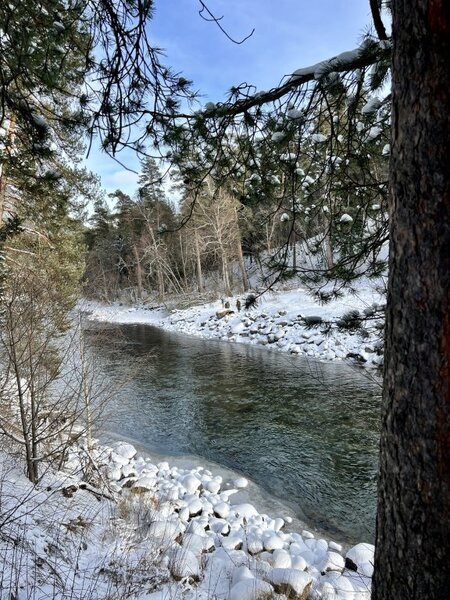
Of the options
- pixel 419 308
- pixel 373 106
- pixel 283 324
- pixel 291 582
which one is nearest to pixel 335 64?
pixel 373 106

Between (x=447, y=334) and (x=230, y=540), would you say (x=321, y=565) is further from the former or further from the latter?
(x=447, y=334)

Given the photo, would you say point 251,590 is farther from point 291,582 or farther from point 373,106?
point 373,106

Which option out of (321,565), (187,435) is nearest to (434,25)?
(321,565)

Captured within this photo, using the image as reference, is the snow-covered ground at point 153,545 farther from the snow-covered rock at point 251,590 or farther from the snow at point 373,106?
the snow at point 373,106

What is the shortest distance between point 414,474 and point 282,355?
38.4ft

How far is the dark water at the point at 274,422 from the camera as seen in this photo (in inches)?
207

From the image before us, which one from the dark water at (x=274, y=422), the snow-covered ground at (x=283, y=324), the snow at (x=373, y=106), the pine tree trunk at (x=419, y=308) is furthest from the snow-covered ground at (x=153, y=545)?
the snow-covered ground at (x=283, y=324)

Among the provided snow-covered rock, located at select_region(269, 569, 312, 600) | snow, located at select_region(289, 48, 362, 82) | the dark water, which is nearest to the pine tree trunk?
snow, located at select_region(289, 48, 362, 82)

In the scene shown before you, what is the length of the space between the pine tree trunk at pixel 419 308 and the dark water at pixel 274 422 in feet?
13.8

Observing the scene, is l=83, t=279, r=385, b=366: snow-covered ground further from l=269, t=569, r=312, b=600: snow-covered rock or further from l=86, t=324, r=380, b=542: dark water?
l=269, t=569, r=312, b=600: snow-covered rock

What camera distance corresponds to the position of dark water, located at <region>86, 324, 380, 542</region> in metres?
5.25

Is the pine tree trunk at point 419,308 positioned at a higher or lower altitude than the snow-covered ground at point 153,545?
higher

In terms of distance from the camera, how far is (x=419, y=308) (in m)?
0.97

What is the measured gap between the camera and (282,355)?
12.5 metres
